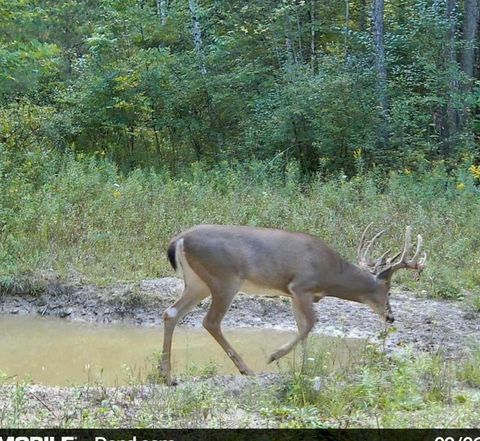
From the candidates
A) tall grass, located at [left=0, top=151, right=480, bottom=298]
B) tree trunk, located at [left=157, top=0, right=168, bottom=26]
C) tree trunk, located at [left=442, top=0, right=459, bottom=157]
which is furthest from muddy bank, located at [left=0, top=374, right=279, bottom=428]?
tree trunk, located at [left=157, top=0, right=168, bottom=26]

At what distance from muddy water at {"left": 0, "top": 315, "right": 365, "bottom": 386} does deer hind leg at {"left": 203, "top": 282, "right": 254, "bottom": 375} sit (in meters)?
0.20

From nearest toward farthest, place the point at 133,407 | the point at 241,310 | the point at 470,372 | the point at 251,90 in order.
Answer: the point at 133,407 → the point at 470,372 → the point at 241,310 → the point at 251,90

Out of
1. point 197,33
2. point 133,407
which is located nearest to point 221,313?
point 133,407

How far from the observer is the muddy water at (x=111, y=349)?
743 cm

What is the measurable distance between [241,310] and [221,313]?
7.27 feet

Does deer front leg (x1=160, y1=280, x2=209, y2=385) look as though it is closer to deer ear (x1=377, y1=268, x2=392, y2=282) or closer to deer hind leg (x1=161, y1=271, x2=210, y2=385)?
deer hind leg (x1=161, y1=271, x2=210, y2=385)

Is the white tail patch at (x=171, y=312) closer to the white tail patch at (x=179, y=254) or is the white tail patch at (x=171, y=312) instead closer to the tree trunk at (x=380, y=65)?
the white tail patch at (x=179, y=254)

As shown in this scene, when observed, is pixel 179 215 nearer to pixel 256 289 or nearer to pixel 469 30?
pixel 256 289

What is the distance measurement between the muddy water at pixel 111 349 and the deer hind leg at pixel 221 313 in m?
0.20

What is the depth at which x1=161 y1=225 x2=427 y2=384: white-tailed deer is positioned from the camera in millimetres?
7129

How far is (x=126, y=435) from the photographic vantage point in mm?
4766

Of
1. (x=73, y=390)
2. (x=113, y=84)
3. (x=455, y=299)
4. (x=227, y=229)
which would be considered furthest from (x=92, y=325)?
(x=113, y=84)

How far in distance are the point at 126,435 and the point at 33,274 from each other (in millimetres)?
5408

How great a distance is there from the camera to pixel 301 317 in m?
7.31
